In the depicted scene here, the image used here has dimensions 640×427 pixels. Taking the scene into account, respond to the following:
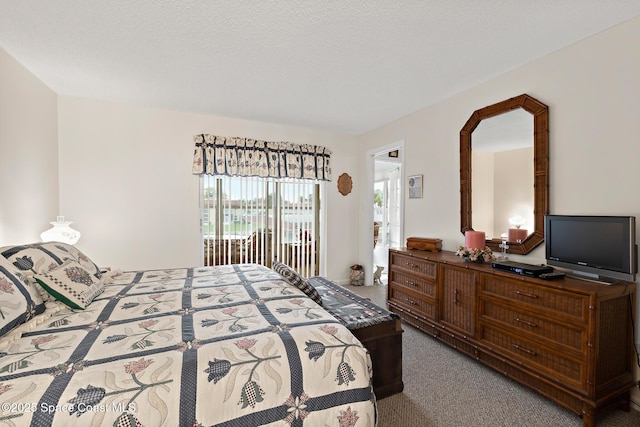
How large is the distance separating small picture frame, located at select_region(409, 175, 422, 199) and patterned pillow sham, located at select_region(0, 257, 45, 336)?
3.61 m

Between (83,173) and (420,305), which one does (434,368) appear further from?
(83,173)

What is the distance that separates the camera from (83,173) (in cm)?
349

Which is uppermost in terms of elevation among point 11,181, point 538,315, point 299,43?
point 299,43

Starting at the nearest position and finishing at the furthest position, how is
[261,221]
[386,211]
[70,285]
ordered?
1. [70,285]
2. [261,221]
3. [386,211]

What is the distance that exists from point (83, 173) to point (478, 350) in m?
4.63

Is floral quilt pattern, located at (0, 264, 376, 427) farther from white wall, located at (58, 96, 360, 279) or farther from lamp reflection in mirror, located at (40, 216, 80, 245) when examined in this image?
white wall, located at (58, 96, 360, 279)

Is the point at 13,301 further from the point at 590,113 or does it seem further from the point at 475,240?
the point at 590,113

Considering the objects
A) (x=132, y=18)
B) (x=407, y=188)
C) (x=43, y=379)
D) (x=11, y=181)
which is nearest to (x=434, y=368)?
(x=407, y=188)

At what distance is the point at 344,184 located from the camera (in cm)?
498

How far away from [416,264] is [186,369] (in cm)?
250

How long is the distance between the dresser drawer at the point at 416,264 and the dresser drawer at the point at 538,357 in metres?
0.67

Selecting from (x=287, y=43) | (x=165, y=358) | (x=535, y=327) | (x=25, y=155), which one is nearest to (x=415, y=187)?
(x=535, y=327)

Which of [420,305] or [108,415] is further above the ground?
[108,415]

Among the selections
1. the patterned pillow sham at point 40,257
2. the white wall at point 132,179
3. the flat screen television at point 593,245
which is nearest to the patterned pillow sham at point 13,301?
the patterned pillow sham at point 40,257
